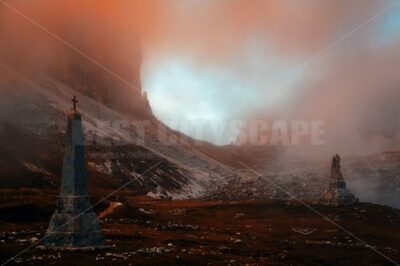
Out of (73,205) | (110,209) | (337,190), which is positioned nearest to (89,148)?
(110,209)

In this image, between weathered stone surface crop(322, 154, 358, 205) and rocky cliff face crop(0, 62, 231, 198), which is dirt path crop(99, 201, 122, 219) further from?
weathered stone surface crop(322, 154, 358, 205)

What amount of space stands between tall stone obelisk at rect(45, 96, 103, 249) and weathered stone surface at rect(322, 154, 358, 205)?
132ft

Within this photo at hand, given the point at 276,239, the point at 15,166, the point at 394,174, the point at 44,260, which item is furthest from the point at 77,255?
the point at 394,174

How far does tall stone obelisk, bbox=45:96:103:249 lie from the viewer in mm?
27453

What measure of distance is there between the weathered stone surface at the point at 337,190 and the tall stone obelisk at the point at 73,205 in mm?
40347

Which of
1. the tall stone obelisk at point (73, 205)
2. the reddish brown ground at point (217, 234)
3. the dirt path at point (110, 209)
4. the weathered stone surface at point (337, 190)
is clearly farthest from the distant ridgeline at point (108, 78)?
the tall stone obelisk at point (73, 205)

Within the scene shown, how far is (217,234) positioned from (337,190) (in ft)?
80.8

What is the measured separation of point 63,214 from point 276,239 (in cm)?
2059

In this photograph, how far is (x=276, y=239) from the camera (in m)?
43.0

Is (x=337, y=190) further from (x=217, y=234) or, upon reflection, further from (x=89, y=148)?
(x=89, y=148)

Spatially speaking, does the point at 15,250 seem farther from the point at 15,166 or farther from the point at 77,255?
the point at 15,166

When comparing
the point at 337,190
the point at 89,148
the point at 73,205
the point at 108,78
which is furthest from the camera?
the point at 108,78

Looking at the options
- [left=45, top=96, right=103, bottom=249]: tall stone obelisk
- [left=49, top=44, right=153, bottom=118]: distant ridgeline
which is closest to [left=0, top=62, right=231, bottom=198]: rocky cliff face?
[left=49, top=44, right=153, bottom=118]: distant ridgeline

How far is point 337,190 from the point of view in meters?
63.8
